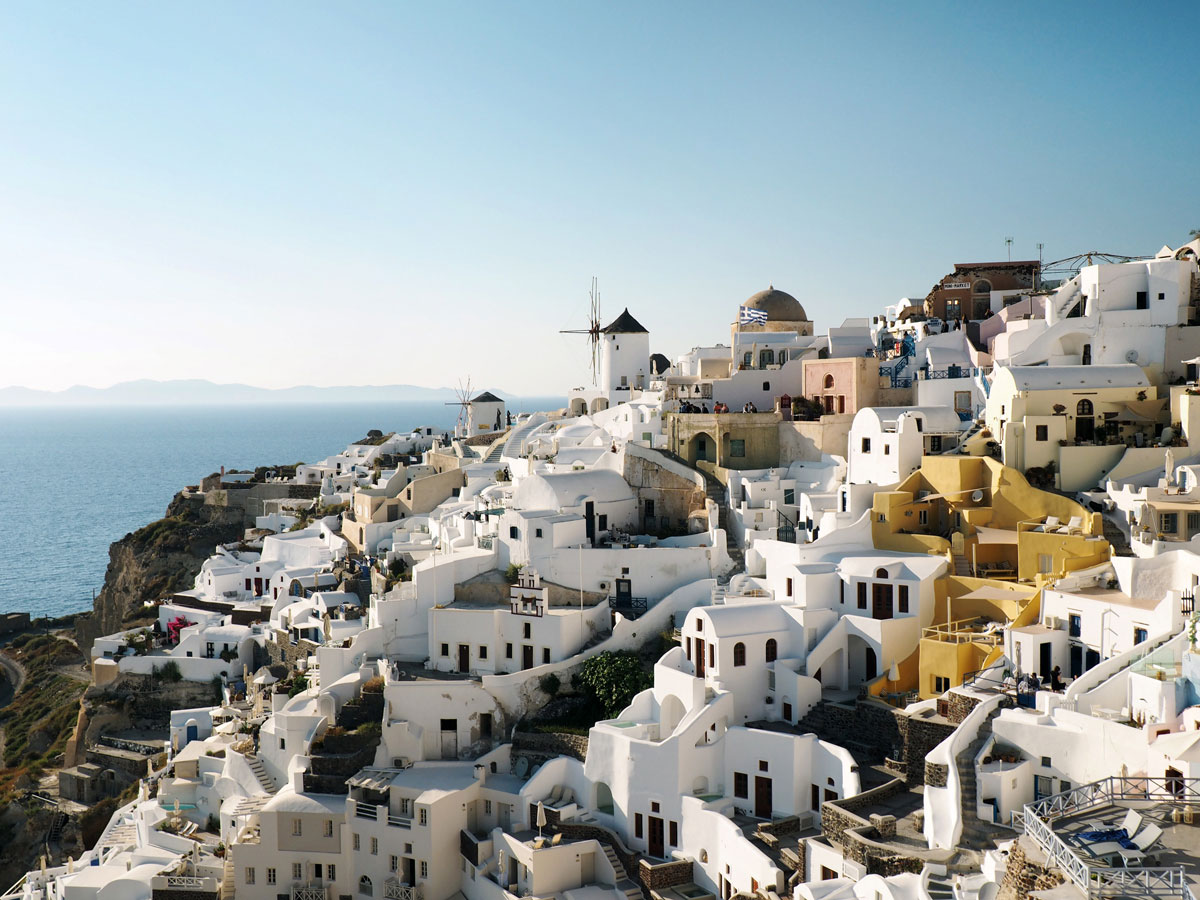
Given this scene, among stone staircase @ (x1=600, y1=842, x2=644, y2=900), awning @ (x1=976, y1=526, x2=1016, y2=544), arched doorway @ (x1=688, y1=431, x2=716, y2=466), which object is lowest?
stone staircase @ (x1=600, y1=842, x2=644, y2=900)

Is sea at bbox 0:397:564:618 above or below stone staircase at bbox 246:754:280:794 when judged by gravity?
below

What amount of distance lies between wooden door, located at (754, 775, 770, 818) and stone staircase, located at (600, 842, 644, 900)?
10.5 feet

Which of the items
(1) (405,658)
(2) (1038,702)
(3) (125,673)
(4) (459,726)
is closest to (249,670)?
(3) (125,673)

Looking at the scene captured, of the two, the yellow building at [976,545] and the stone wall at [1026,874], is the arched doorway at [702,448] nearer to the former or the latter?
the yellow building at [976,545]

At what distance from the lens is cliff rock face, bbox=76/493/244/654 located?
57.1m

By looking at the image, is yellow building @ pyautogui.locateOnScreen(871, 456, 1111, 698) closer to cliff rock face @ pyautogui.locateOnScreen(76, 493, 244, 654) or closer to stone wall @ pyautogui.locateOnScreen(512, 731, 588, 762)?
stone wall @ pyautogui.locateOnScreen(512, 731, 588, 762)

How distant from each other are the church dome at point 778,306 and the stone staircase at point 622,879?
90.3 ft

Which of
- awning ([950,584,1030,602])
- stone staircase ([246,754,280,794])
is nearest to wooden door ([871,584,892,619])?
awning ([950,584,1030,602])

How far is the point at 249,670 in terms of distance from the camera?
40.5 meters

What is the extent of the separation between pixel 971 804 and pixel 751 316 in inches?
1156

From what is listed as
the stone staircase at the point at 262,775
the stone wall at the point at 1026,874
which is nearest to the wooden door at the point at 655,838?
the stone wall at the point at 1026,874

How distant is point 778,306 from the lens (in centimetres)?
4762

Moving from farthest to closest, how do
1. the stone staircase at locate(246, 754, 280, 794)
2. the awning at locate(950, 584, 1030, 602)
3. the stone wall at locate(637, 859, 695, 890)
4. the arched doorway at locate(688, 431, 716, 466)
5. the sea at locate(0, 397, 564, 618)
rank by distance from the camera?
the sea at locate(0, 397, 564, 618) → the arched doorway at locate(688, 431, 716, 466) → the stone staircase at locate(246, 754, 280, 794) → the awning at locate(950, 584, 1030, 602) → the stone wall at locate(637, 859, 695, 890)

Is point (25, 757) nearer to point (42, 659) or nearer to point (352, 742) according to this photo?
point (42, 659)
